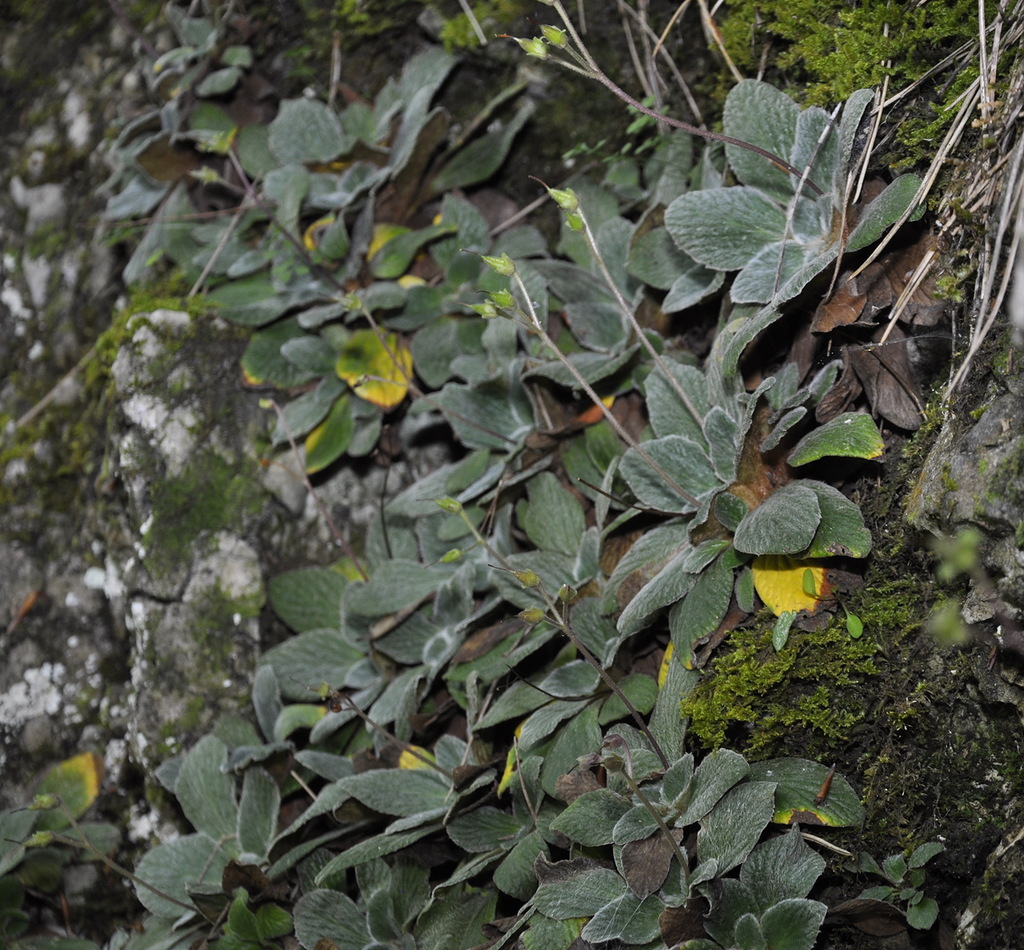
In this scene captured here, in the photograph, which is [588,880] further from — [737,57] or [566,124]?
[566,124]

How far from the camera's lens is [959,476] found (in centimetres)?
149

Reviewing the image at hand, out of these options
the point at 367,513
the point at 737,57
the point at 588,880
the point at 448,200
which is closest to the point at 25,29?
the point at 448,200

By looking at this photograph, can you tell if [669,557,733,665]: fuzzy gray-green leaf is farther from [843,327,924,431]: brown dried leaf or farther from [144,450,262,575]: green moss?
[144,450,262,575]: green moss

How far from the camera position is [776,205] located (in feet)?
6.46

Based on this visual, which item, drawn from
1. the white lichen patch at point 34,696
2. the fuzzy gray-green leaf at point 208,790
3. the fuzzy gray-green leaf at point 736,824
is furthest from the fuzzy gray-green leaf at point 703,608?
the white lichen patch at point 34,696

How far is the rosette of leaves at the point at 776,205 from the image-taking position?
5.89 feet

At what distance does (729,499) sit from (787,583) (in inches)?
7.9

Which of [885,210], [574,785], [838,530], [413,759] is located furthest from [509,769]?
[885,210]

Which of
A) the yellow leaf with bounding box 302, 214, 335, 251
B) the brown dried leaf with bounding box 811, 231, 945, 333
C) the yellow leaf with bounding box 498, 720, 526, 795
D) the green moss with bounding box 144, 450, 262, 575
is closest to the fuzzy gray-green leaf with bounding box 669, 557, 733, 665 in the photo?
the yellow leaf with bounding box 498, 720, 526, 795

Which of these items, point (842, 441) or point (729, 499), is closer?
point (842, 441)

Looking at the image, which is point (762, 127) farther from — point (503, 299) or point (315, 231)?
point (315, 231)

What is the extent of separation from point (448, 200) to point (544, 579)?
1372 mm

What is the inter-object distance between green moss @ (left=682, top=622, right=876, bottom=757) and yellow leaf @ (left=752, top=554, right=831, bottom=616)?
2.5 inches

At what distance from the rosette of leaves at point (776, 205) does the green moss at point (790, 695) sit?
0.70 m
